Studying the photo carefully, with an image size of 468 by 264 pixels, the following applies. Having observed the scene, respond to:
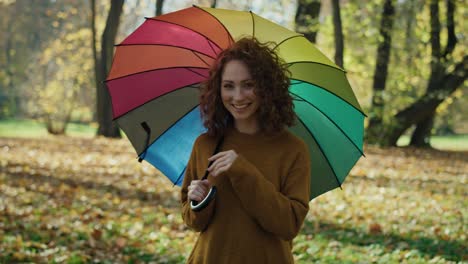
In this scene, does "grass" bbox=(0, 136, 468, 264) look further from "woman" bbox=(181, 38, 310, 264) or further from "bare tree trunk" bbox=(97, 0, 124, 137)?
"bare tree trunk" bbox=(97, 0, 124, 137)

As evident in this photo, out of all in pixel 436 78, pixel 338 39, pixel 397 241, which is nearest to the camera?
pixel 397 241

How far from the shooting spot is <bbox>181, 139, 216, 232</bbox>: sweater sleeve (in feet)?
8.03

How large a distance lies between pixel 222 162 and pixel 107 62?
1967 centimetres

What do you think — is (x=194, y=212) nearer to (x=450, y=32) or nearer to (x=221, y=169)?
(x=221, y=169)

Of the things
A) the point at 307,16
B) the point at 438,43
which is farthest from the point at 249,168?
the point at 438,43

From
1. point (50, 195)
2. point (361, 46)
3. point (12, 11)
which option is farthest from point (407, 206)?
point (12, 11)

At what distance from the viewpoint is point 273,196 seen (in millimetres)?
2342

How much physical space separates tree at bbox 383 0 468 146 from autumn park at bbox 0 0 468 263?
0.05 metres

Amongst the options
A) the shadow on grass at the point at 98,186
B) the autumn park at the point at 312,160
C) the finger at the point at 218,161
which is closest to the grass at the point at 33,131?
the autumn park at the point at 312,160

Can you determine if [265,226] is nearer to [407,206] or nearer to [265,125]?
[265,125]

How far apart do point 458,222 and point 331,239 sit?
1.83 meters

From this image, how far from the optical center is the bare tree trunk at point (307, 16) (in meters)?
17.9

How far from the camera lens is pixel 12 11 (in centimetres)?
4888

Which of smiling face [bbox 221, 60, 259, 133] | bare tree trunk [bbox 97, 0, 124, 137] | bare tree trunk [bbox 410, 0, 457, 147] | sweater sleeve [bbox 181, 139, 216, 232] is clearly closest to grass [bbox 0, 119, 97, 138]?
bare tree trunk [bbox 97, 0, 124, 137]
